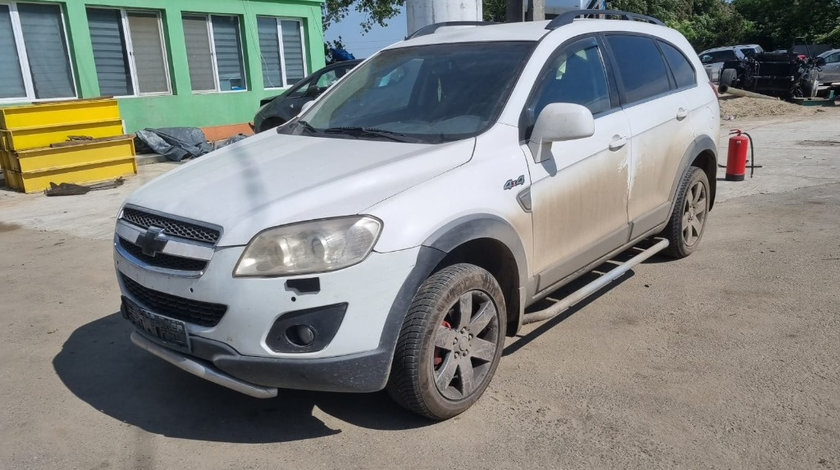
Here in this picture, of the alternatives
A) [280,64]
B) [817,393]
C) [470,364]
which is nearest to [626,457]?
[470,364]

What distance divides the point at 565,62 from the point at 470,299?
1.66 m

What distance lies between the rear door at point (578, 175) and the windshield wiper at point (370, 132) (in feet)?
2.08

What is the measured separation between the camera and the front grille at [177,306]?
2873mm

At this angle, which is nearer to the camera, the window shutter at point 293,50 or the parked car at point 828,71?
the window shutter at point 293,50

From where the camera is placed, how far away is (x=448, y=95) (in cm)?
384

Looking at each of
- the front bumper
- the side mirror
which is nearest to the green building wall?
the front bumper

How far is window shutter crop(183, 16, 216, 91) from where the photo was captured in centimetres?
1388

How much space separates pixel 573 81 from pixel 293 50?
1318 cm

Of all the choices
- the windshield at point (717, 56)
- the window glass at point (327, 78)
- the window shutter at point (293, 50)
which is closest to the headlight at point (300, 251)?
the window glass at point (327, 78)

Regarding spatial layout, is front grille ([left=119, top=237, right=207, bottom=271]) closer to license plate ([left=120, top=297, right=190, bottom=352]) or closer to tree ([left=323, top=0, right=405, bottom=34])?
license plate ([left=120, top=297, right=190, bottom=352])

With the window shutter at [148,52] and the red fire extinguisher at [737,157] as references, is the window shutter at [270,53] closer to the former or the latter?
the window shutter at [148,52]

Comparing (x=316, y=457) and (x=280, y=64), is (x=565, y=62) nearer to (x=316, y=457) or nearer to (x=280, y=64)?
(x=316, y=457)

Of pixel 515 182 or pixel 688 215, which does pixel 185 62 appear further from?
pixel 515 182

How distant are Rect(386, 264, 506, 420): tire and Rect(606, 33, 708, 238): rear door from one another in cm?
160
